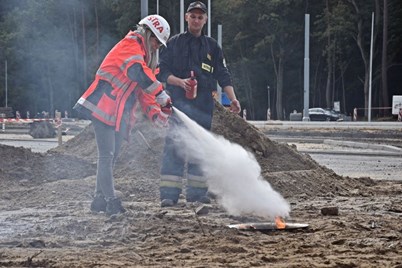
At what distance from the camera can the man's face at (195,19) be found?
7.98m

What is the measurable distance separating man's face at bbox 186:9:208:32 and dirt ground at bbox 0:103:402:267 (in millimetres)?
1910

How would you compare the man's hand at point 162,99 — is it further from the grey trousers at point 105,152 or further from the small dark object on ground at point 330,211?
the small dark object on ground at point 330,211

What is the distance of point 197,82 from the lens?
8.02 m

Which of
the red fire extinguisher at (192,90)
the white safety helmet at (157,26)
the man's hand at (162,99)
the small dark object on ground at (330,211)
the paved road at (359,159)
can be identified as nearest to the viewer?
the small dark object on ground at (330,211)

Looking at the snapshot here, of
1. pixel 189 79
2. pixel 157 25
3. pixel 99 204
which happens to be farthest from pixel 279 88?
pixel 99 204

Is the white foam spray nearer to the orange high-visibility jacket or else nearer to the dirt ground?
the dirt ground

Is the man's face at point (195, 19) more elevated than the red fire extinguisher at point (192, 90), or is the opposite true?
the man's face at point (195, 19)

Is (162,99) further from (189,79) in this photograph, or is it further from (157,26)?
(189,79)

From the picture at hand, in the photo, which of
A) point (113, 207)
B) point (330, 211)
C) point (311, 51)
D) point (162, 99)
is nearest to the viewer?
point (330, 211)

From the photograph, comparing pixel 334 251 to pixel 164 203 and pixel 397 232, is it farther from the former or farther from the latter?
pixel 164 203

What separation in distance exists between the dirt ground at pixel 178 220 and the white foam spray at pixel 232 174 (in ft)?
0.60

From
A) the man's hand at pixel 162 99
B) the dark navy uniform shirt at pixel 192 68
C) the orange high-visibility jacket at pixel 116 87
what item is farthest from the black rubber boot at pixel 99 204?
the dark navy uniform shirt at pixel 192 68

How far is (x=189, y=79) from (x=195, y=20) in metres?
0.67

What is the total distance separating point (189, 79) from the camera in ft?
25.7
